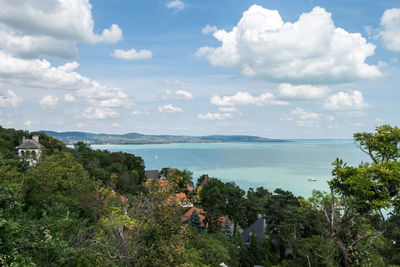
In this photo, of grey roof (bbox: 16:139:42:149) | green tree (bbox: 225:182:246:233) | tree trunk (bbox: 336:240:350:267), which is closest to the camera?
tree trunk (bbox: 336:240:350:267)

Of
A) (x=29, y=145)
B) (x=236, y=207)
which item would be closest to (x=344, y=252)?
(x=236, y=207)

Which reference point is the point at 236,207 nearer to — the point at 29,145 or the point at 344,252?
the point at 344,252

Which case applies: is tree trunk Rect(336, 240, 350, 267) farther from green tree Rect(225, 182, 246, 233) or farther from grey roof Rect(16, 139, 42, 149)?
grey roof Rect(16, 139, 42, 149)

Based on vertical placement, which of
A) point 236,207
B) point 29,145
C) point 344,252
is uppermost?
point 29,145

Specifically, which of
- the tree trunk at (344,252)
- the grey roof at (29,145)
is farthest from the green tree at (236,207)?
the grey roof at (29,145)

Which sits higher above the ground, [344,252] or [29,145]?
[29,145]

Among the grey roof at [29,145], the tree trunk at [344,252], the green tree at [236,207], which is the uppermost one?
the grey roof at [29,145]

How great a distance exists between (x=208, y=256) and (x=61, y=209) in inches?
388

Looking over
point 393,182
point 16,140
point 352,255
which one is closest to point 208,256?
point 352,255

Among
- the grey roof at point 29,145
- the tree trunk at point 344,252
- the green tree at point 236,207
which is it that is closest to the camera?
the tree trunk at point 344,252

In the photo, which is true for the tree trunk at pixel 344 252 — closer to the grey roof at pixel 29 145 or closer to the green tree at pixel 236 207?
the green tree at pixel 236 207

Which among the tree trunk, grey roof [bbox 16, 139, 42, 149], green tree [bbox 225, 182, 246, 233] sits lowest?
green tree [bbox 225, 182, 246, 233]

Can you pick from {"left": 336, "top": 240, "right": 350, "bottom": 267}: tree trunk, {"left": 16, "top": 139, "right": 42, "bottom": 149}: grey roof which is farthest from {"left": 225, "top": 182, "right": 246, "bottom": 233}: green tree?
{"left": 16, "top": 139, "right": 42, "bottom": 149}: grey roof

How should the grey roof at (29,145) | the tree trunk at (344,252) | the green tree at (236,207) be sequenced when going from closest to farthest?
the tree trunk at (344,252), the green tree at (236,207), the grey roof at (29,145)
